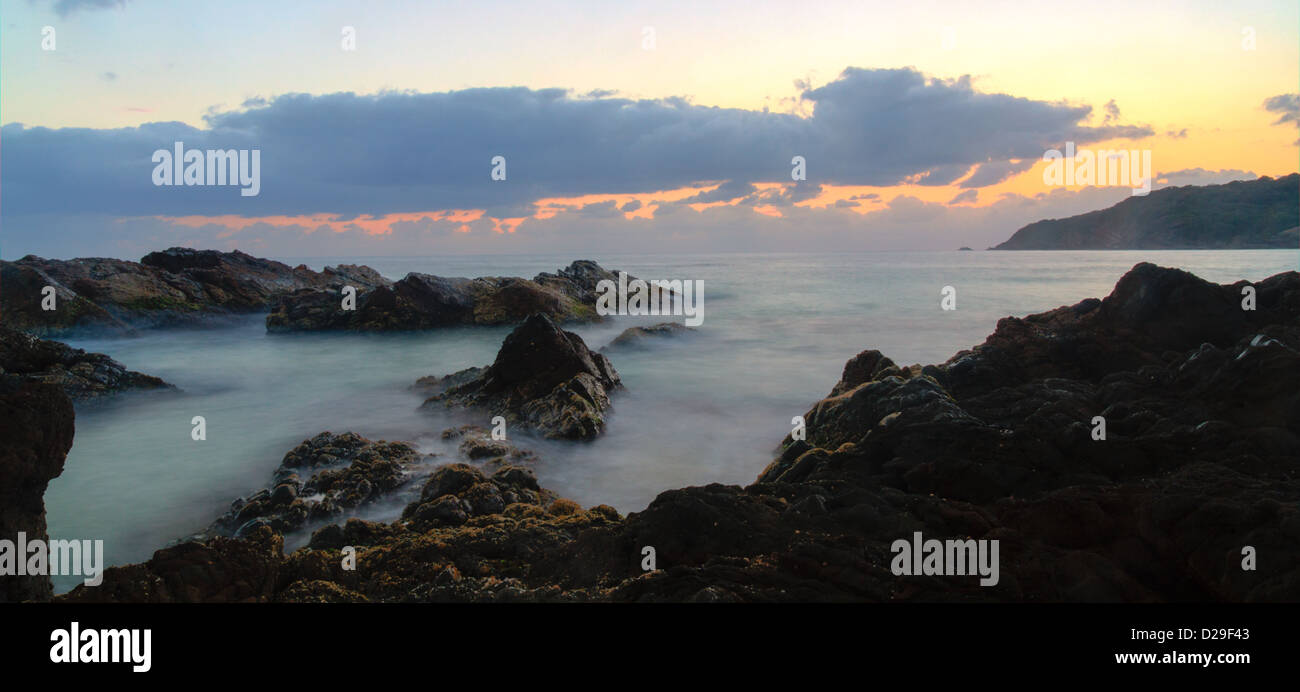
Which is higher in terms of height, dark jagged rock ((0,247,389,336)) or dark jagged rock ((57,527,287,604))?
dark jagged rock ((0,247,389,336))

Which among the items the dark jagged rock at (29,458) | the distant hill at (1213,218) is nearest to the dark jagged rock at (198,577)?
the dark jagged rock at (29,458)

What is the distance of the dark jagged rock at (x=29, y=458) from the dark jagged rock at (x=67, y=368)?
39.3ft

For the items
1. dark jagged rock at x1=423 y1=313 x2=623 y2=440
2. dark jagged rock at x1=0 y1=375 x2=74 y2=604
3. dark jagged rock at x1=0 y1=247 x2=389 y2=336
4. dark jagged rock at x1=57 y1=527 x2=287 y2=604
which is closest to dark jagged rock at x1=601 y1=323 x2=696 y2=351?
dark jagged rock at x1=423 y1=313 x2=623 y2=440

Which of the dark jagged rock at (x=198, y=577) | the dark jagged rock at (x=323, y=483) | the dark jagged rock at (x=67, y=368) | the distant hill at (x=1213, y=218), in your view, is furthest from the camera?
the distant hill at (x=1213, y=218)

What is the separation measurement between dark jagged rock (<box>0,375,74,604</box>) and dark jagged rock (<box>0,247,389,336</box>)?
1120 inches

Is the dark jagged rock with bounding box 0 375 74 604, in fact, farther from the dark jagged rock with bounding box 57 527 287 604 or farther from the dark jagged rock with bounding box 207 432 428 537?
the dark jagged rock with bounding box 207 432 428 537

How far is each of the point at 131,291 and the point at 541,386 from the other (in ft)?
99.2

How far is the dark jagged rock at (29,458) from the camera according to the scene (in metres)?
5.59

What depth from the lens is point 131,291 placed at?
107 feet

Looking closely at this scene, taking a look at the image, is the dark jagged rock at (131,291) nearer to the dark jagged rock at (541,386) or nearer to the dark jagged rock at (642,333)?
the dark jagged rock at (642,333)

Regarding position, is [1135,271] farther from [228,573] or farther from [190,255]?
[190,255]

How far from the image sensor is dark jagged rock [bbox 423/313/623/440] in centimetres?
1391

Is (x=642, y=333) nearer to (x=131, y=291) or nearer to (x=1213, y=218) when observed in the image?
(x=131, y=291)
